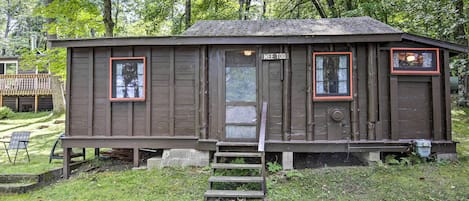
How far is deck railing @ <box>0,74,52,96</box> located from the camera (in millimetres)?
15742

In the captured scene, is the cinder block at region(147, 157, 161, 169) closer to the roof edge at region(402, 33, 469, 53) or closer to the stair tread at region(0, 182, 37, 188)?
the stair tread at region(0, 182, 37, 188)

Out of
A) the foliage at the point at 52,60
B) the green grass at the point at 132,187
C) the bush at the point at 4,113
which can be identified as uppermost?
the foliage at the point at 52,60

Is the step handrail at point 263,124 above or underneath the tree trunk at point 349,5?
underneath

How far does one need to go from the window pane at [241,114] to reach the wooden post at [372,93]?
7.76ft

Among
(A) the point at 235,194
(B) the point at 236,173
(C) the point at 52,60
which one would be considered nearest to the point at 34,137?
(C) the point at 52,60

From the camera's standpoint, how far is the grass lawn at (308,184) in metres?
4.62

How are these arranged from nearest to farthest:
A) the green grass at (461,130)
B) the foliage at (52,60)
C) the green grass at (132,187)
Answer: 1. the green grass at (132,187)
2. the green grass at (461,130)
3. the foliage at (52,60)

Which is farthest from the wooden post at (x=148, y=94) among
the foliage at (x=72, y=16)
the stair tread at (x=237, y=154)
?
the foliage at (x=72, y=16)

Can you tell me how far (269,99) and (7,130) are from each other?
1246 centimetres

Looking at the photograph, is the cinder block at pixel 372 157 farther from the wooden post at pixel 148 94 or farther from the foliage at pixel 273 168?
the wooden post at pixel 148 94

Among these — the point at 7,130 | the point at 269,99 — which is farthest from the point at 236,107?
the point at 7,130

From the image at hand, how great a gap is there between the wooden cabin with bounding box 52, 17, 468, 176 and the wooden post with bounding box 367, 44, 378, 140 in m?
0.02

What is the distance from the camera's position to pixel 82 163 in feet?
23.2

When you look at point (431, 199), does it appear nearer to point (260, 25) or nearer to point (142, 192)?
point (142, 192)
